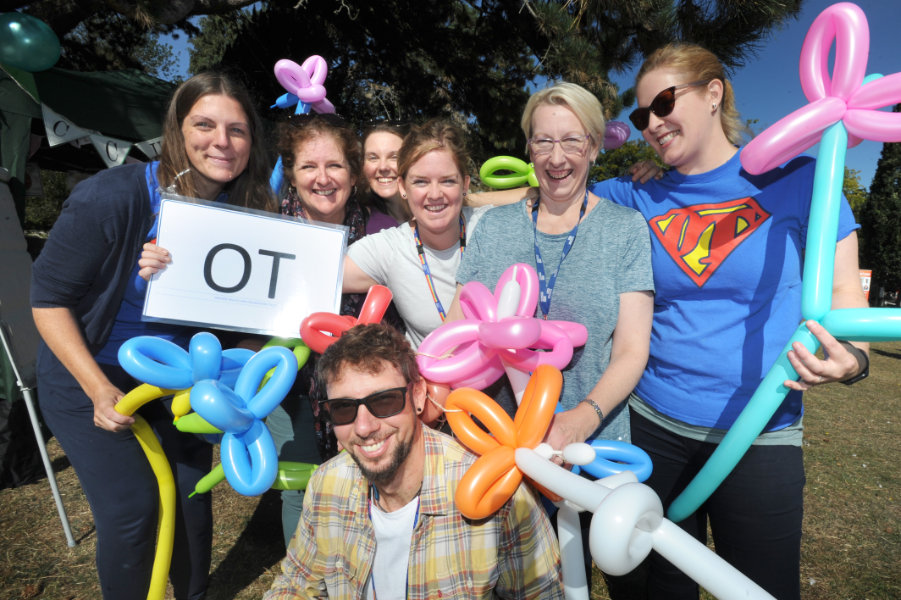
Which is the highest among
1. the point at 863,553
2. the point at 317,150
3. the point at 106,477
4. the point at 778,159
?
the point at 317,150

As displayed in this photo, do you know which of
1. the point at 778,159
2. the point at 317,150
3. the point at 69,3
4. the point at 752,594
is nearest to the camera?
the point at 752,594

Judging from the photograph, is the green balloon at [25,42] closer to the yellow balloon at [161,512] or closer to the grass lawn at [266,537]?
the grass lawn at [266,537]

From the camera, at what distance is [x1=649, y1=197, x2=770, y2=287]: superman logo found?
5.86ft

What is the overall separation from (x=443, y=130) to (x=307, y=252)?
80 cm

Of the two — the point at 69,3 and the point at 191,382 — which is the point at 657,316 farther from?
the point at 69,3

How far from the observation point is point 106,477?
203 cm

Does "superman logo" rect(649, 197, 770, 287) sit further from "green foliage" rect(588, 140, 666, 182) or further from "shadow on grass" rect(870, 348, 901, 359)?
"green foliage" rect(588, 140, 666, 182)

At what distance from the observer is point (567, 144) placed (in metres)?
1.95

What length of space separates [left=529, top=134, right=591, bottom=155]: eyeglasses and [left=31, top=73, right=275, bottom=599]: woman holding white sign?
4.38 ft

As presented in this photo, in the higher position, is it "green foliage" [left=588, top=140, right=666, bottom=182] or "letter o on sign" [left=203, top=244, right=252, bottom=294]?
"green foliage" [left=588, top=140, right=666, bottom=182]

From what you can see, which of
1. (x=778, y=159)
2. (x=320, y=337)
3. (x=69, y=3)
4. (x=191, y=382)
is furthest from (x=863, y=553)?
(x=69, y=3)

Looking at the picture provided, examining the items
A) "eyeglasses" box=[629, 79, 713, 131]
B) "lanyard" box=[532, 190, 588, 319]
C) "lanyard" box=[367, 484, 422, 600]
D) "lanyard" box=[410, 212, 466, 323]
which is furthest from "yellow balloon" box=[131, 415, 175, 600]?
"eyeglasses" box=[629, 79, 713, 131]

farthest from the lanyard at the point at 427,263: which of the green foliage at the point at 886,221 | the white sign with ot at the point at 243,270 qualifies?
the green foliage at the point at 886,221

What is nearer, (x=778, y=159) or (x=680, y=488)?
(x=778, y=159)
